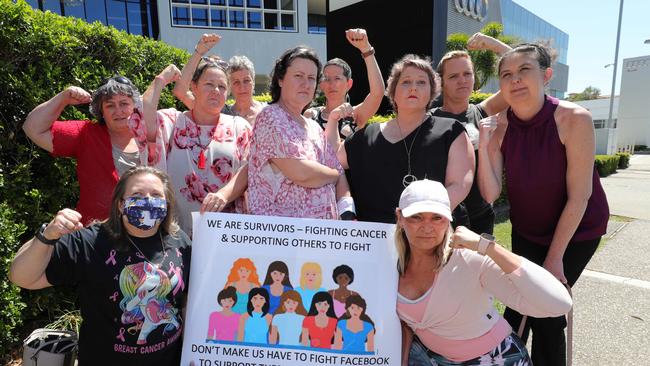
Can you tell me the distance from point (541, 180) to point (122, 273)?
7.83 feet

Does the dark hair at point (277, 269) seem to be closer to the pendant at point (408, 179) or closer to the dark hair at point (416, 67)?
the pendant at point (408, 179)

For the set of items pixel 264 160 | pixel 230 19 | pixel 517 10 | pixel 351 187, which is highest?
pixel 517 10

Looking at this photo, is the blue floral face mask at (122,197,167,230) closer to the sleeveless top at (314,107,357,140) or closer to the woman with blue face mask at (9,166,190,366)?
the woman with blue face mask at (9,166,190,366)

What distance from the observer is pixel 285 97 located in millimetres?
2539

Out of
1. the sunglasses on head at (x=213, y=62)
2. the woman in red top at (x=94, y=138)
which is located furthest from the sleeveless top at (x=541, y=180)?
the woman in red top at (x=94, y=138)

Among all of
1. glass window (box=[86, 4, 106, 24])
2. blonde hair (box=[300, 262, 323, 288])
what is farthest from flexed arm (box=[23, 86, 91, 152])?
glass window (box=[86, 4, 106, 24])

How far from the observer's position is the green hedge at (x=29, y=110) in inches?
125

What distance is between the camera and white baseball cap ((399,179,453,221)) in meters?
2.04

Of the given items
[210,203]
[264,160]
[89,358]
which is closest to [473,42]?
[264,160]

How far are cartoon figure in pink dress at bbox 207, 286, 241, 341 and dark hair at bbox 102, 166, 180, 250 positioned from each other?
1.54 ft

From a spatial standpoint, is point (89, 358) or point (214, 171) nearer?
point (89, 358)

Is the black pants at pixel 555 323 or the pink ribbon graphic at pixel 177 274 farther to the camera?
the black pants at pixel 555 323

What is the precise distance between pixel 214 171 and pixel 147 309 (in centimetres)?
104

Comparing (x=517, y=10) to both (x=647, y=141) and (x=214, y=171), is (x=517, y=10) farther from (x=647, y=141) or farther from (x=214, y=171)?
(x=214, y=171)
